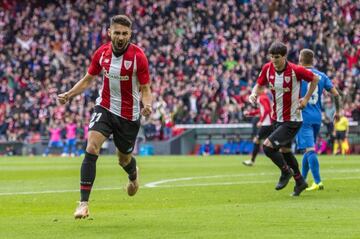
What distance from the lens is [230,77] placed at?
41.3m

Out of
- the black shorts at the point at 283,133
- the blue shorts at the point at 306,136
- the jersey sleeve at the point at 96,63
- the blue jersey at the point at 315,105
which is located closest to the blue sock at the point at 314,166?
the blue shorts at the point at 306,136

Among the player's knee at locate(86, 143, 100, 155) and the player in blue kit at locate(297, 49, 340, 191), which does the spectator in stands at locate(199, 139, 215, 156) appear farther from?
the player's knee at locate(86, 143, 100, 155)

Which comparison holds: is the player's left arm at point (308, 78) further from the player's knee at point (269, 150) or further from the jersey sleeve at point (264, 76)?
the player's knee at point (269, 150)

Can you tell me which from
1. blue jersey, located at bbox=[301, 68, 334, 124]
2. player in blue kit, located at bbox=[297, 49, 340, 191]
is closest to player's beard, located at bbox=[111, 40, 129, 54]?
player in blue kit, located at bbox=[297, 49, 340, 191]

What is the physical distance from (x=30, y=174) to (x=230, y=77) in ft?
61.5

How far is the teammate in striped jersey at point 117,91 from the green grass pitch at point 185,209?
35.4 inches

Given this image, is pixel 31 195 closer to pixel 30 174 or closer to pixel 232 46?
pixel 30 174

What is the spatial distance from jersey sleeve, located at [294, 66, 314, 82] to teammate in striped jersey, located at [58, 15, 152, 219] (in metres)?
3.79

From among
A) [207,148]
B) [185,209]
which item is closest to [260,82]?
[185,209]

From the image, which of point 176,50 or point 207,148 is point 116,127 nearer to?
point 207,148

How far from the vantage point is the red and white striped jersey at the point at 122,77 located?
1171cm

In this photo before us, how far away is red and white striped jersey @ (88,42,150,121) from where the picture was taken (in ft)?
38.4

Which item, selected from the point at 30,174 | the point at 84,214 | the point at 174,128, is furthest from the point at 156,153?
the point at 84,214

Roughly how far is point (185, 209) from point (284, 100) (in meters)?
3.41
